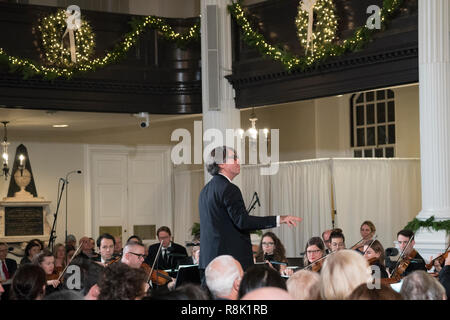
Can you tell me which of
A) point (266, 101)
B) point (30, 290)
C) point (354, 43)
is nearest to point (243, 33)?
point (266, 101)

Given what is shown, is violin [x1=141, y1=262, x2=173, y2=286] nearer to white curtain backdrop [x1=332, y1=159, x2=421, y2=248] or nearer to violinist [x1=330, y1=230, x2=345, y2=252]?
violinist [x1=330, y1=230, x2=345, y2=252]

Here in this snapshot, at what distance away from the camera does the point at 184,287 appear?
3.88m

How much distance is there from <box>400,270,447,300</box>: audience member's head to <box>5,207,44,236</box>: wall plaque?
12.7 m

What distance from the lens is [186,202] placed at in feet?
57.6

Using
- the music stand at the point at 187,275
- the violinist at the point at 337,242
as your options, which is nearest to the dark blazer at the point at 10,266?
the violinist at the point at 337,242

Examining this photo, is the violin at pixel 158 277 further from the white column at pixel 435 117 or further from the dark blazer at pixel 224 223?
the white column at pixel 435 117

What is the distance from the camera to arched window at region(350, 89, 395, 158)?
17.3m

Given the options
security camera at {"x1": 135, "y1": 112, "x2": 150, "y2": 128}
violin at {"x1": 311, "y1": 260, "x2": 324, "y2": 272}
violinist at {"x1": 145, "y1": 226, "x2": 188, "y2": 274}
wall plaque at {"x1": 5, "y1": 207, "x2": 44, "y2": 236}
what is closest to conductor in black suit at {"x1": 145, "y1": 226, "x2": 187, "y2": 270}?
violinist at {"x1": 145, "y1": 226, "x2": 188, "y2": 274}

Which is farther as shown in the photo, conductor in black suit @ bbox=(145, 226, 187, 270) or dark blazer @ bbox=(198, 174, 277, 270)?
conductor in black suit @ bbox=(145, 226, 187, 270)

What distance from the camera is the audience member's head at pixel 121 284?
14.5 feet

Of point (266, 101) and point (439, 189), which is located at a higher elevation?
point (266, 101)

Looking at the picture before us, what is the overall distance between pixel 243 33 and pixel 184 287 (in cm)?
962

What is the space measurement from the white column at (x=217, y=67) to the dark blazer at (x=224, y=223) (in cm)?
675
